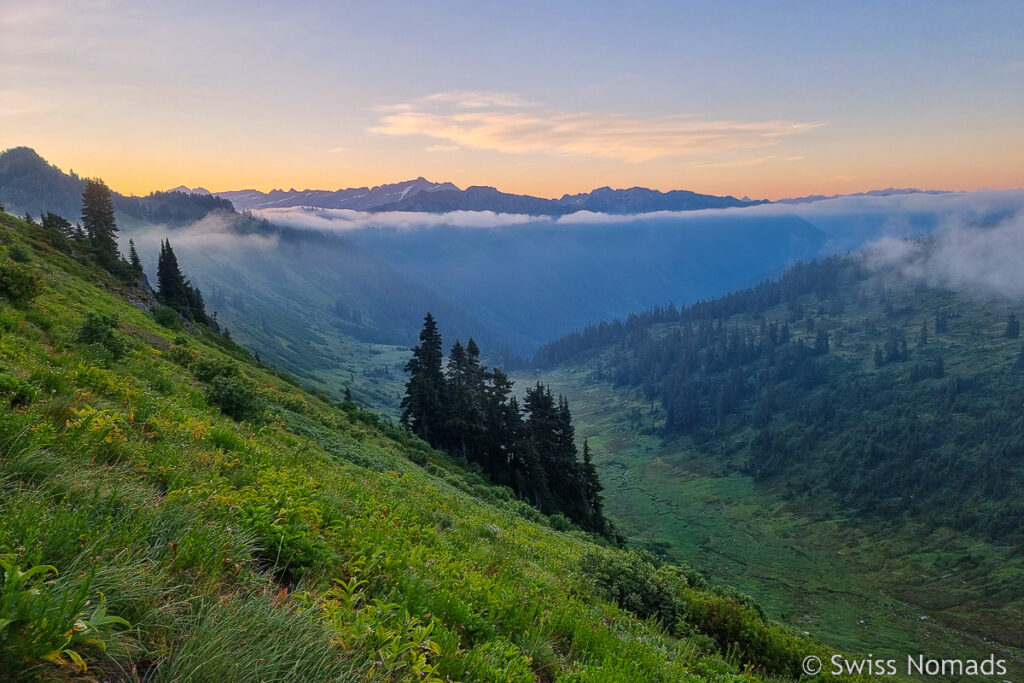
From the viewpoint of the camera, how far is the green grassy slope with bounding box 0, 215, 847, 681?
3.21 metres

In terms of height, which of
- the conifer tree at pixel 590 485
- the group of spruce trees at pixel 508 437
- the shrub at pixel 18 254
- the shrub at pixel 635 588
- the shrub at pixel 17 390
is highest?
the shrub at pixel 18 254

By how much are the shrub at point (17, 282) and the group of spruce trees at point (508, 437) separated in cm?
4353

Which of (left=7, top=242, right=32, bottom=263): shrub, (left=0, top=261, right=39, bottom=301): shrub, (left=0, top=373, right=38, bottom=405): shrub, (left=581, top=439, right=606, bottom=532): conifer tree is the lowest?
(left=581, top=439, right=606, bottom=532): conifer tree

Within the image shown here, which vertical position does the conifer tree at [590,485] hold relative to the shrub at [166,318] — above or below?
below

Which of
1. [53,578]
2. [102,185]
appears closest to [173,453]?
[53,578]

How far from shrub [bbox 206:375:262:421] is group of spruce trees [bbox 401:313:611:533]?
1624 inches

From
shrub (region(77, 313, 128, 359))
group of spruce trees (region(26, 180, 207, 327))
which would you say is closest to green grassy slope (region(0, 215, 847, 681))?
shrub (region(77, 313, 128, 359))

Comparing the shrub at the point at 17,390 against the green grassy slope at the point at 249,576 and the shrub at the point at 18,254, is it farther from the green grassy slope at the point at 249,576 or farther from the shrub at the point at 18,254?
the shrub at the point at 18,254

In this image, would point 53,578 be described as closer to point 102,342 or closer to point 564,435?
point 102,342

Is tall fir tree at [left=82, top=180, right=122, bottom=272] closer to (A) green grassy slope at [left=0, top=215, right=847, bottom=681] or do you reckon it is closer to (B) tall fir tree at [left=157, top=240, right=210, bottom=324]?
(B) tall fir tree at [left=157, top=240, right=210, bottom=324]

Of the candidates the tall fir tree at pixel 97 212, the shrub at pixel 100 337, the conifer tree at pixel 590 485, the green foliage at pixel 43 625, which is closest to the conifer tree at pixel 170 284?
the tall fir tree at pixel 97 212

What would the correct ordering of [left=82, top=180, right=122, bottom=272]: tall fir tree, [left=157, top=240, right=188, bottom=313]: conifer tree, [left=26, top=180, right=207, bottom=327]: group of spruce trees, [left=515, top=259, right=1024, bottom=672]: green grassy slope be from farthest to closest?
[left=515, top=259, right=1024, bottom=672]: green grassy slope, [left=82, top=180, right=122, bottom=272]: tall fir tree, [left=157, top=240, right=188, bottom=313]: conifer tree, [left=26, top=180, right=207, bottom=327]: group of spruce trees

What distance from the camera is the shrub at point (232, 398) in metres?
14.5

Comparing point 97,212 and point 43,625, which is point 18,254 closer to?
point 43,625
